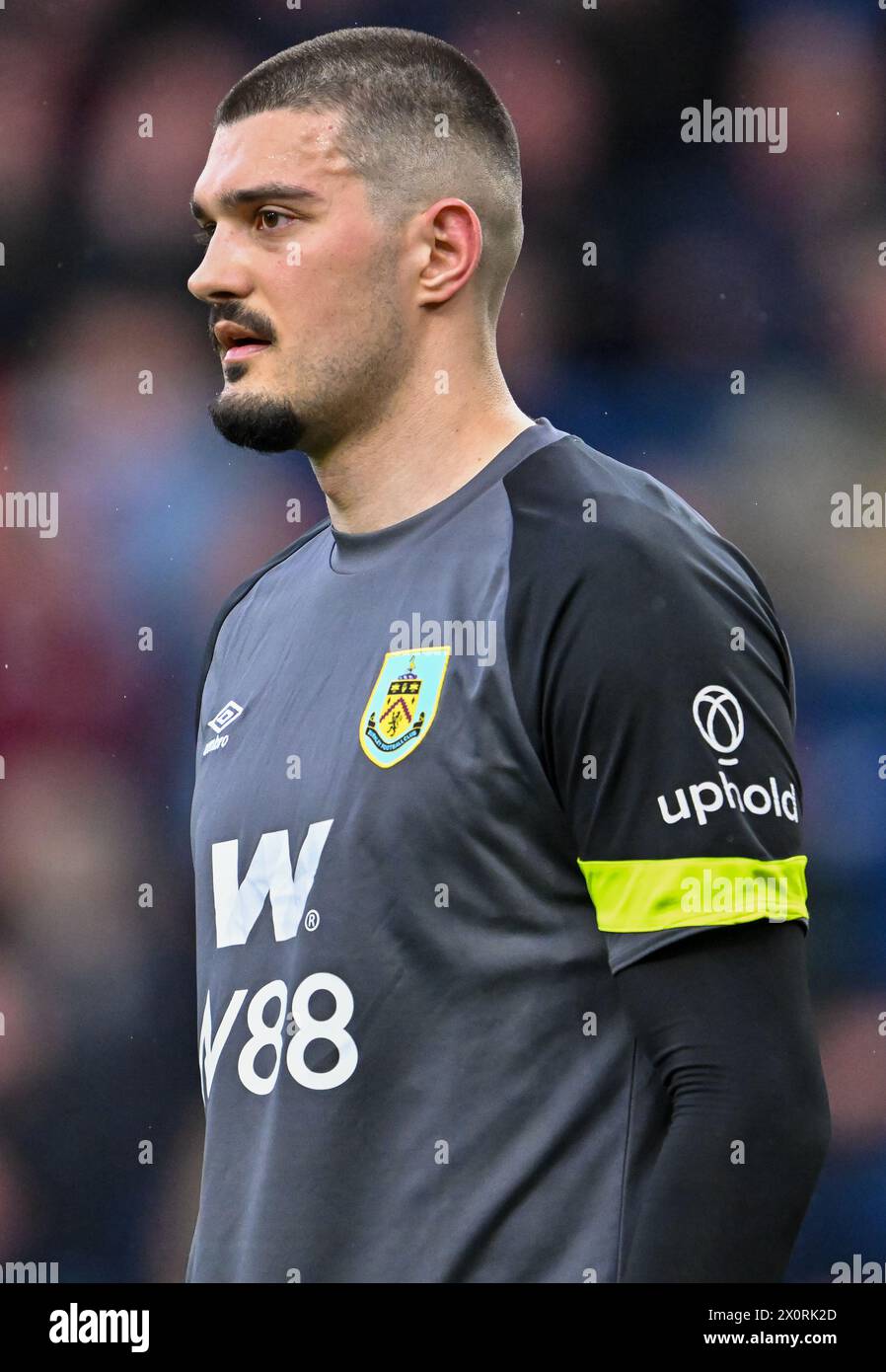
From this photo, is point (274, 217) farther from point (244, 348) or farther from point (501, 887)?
point (501, 887)

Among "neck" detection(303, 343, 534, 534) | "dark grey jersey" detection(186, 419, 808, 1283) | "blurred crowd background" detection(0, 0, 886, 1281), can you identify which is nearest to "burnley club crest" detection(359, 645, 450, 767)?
"dark grey jersey" detection(186, 419, 808, 1283)

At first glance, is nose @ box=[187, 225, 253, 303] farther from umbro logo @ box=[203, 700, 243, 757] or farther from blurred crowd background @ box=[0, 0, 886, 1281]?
blurred crowd background @ box=[0, 0, 886, 1281]

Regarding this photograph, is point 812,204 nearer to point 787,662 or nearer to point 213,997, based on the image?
point 787,662

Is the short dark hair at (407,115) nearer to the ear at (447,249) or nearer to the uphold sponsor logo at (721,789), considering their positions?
the ear at (447,249)

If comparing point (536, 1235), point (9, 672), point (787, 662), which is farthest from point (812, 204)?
point (536, 1235)

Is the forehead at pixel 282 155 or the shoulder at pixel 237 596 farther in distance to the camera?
the shoulder at pixel 237 596

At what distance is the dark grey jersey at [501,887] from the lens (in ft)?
3.09

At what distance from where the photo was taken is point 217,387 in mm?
2402

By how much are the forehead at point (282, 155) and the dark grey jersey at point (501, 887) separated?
25 cm

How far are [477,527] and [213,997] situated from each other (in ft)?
1.16

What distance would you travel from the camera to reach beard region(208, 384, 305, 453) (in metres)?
1.15

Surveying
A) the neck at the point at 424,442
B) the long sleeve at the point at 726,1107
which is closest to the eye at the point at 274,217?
the neck at the point at 424,442

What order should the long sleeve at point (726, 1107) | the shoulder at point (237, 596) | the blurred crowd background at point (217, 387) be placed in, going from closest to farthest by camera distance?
the long sleeve at point (726, 1107) → the shoulder at point (237, 596) → the blurred crowd background at point (217, 387)

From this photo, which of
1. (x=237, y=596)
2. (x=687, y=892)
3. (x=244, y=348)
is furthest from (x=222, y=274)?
(x=687, y=892)
